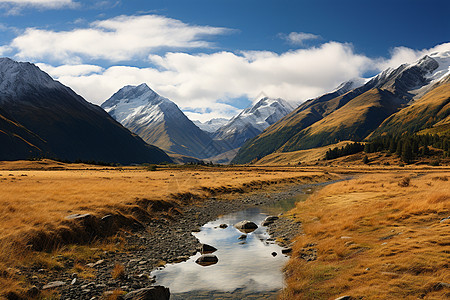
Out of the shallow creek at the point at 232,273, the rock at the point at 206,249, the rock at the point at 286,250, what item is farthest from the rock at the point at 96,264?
the rock at the point at 286,250

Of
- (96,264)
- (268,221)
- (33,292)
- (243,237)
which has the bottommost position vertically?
(268,221)

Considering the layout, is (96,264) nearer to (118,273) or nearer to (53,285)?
(118,273)

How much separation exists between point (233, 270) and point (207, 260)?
96.9 inches

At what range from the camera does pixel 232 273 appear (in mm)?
17312

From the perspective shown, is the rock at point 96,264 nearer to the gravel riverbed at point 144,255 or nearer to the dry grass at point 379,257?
the gravel riverbed at point 144,255

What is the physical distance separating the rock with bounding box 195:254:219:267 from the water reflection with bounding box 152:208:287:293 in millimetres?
291

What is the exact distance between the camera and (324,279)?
1415cm

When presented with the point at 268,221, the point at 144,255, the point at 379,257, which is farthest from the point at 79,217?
the point at 379,257

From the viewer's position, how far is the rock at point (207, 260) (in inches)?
754

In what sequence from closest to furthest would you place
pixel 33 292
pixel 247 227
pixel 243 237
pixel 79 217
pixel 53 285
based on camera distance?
pixel 33 292
pixel 53 285
pixel 79 217
pixel 243 237
pixel 247 227

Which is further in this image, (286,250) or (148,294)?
(286,250)

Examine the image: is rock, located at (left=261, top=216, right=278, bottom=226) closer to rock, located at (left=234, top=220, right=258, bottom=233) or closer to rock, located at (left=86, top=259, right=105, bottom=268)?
rock, located at (left=234, top=220, right=258, bottom=233)

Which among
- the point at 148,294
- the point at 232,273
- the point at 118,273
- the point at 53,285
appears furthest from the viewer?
the point at 232,273

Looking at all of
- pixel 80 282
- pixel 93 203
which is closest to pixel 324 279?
pixel 80 282
